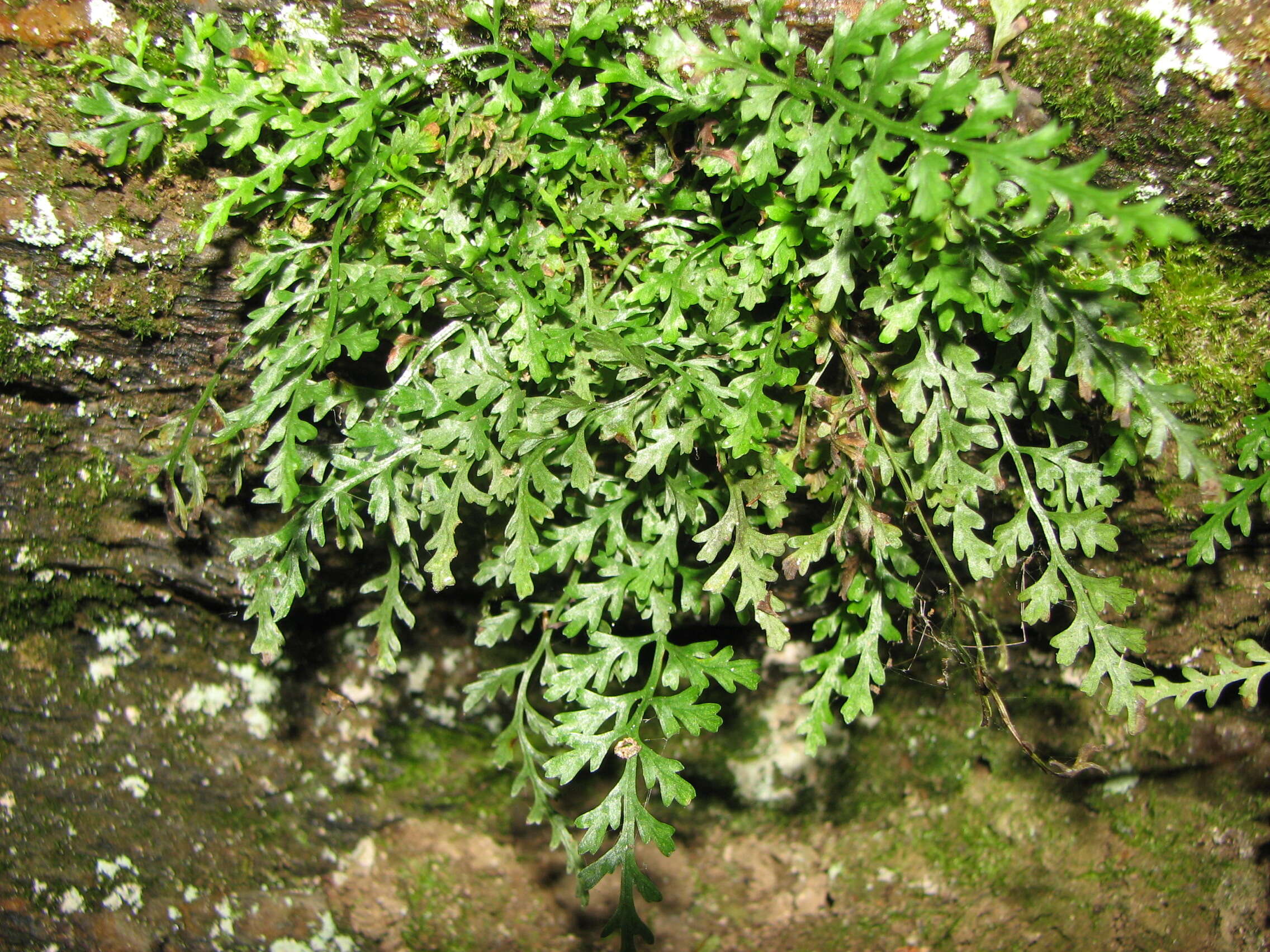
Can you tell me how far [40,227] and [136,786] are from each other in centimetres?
197

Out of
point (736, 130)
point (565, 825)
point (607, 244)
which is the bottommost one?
point (565, 825)

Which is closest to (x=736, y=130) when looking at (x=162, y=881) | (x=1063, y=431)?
(x=1063, y=431)

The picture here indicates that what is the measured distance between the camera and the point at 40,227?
2051mm

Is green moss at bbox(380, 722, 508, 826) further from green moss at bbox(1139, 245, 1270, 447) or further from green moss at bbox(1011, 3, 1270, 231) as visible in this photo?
green moss at bbox(1011, 3, 1270, 231)

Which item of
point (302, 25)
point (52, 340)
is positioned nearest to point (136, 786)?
point (52, 340)

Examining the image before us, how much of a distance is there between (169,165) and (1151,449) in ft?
8.21

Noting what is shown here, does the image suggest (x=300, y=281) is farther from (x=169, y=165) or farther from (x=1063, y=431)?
(x=1063, y=431)

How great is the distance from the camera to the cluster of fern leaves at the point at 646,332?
182 cm

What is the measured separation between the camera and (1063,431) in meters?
2.05

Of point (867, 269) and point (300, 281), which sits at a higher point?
point (867, 269)

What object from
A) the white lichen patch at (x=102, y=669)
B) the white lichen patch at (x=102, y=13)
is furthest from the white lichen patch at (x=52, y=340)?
the white lichen patch at (x=102, y=669)

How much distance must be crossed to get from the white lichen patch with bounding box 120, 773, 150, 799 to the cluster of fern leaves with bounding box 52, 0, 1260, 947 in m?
1.31

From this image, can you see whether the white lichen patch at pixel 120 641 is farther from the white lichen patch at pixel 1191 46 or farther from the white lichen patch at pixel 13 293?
the white lichen patch at pixel 1191 46

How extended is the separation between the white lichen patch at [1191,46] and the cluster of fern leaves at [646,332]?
37cm
